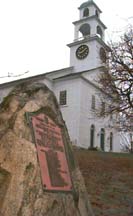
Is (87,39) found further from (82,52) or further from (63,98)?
(63,98)

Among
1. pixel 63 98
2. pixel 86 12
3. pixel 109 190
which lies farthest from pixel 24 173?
pixel 86 12

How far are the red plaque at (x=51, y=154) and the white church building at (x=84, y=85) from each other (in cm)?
2747

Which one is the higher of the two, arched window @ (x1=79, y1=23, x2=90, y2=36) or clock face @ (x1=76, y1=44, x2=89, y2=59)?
arched window @ (x1=79, y1=23, x2=90, y2=36)

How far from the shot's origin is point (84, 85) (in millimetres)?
39250

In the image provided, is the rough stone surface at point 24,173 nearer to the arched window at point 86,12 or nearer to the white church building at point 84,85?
the white church building at point 84,85

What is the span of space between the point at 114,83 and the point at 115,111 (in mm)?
1712

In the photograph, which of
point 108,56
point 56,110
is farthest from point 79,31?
point 56,110

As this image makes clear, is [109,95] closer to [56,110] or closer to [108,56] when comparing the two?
[108,56]

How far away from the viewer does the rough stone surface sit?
4879 millimetres

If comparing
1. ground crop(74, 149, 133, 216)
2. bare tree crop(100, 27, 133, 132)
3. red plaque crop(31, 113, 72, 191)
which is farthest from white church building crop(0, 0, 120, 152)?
red plaque crop(31, 113, 72, 191)

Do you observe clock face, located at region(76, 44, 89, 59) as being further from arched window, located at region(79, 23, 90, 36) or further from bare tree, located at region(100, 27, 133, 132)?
bare tree, located at region(100, 27, 133, 132)

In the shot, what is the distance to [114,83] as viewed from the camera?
20.7 meters

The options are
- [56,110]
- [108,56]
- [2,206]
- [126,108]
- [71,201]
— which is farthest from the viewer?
[108,56]

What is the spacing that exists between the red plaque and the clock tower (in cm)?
3594
